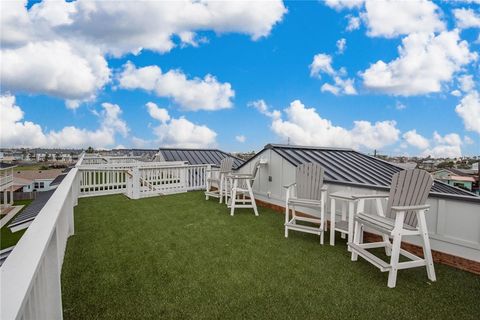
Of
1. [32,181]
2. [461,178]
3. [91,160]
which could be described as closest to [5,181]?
[91,160]

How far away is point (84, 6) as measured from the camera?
19.3 feet

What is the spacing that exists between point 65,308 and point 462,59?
9.63 meters

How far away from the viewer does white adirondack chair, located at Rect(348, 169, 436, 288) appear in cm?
249

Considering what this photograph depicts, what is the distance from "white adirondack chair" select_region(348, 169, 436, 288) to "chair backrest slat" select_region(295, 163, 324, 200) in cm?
88

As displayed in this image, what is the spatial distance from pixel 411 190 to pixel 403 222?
1.24ft

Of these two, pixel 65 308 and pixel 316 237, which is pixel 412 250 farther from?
pixel 65 308

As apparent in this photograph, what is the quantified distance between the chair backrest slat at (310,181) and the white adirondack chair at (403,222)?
88 centimetres

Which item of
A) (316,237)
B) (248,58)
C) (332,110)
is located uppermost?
(248,58)

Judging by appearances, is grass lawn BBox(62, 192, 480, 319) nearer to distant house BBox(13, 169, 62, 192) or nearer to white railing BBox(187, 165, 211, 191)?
white railing BBox(187, 165, 211, 191)

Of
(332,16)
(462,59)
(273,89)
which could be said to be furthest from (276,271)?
(273,89)

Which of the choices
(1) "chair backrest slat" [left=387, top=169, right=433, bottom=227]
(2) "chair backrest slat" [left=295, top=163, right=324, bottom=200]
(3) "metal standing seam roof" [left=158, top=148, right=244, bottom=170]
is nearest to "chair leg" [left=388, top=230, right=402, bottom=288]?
(1) "chair backrest slat" [left=387, top=169, right=433, bottom=227]

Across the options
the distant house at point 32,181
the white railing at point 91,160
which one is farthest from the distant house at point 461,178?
the distant house at point 32,181

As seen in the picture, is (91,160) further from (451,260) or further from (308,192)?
(451,260)

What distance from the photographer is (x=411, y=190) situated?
283 centimetres
